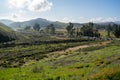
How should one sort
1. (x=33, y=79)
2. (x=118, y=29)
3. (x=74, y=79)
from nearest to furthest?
(x=74, y=79) < (x=33, y=79) < (x=118, y=29)

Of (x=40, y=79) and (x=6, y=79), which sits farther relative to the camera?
(x=6, y=79)

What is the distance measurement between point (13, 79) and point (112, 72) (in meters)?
19.9

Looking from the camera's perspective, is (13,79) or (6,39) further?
(6,39)

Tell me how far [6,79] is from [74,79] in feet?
48.2

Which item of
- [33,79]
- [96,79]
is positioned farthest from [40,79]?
[96,79]

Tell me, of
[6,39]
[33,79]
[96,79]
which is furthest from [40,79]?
[6,39]

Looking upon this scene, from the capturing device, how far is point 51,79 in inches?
1425

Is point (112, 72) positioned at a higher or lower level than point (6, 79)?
higher

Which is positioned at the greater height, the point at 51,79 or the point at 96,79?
the point at 96,79

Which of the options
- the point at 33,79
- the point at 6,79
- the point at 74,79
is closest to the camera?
the point at 74,79

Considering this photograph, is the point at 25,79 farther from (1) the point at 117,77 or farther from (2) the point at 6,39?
(2) the point at 6,39

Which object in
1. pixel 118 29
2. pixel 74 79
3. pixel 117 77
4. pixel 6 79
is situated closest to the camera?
pixel 117 77

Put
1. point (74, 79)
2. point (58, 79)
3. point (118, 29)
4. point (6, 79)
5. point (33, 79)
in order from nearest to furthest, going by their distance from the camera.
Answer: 1. point (74, 79)
2. point (58, 79)
3. point (33, 79)
4. point (6, 79)
5. point (118, 29)

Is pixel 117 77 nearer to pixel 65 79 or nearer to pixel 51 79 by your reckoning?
pixel 65 79
